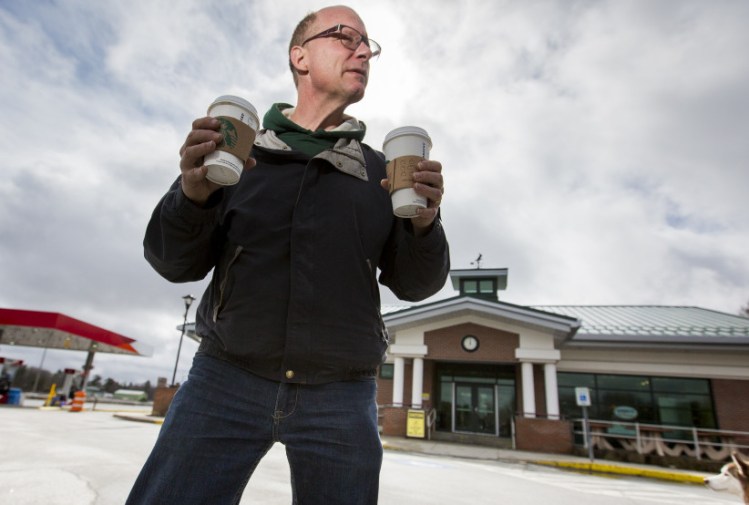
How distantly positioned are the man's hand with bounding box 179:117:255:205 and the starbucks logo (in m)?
0.02

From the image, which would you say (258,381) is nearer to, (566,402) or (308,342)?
(308,342)

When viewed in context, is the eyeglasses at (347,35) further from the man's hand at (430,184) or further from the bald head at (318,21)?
the man's hand at (430,184)

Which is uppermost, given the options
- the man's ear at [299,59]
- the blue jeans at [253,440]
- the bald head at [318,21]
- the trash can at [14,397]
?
the bald head at [318,21]

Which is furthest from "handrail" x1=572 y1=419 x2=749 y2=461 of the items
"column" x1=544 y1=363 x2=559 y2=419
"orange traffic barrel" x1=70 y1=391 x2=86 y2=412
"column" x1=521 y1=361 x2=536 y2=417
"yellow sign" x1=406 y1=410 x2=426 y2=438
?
"orange traffic barrel" x1=70 y1=391 x2=86 y2=412


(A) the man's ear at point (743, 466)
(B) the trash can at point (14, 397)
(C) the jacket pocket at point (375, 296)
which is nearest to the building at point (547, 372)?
(A) the man's ear at point (743, 466)

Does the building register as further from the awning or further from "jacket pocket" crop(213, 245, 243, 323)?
"jacket pocket" crop(213, 245, 243, 323)

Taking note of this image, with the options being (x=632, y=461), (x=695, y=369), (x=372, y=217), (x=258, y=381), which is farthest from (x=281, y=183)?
(x=695, y=369)

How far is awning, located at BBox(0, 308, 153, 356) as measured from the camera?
56.8 feet

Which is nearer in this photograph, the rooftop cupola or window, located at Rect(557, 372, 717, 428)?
window, located at Rect(557, 372, 717, 428)

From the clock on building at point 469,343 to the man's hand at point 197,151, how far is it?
59.8 ft

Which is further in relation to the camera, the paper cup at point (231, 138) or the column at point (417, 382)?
the column at point (417, 382)

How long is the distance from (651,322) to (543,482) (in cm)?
1517

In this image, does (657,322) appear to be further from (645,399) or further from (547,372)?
(547,372)

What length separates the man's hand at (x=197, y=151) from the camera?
1285 mm
